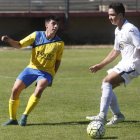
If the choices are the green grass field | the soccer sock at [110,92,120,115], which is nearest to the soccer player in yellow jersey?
the green grass field

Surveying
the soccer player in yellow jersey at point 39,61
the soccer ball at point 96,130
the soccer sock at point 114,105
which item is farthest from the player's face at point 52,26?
the soccer ball at point 96,130

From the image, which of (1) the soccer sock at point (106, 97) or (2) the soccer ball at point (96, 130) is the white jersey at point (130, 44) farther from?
(2) the soccer ball at point (96, 130)

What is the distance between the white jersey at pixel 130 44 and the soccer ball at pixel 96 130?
1151 mm

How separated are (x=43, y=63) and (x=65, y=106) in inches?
77.1

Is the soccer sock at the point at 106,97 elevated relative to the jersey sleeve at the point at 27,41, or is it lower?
lower

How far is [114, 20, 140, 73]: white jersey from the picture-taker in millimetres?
9414

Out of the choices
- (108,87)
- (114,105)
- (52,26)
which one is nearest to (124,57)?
(108,87)

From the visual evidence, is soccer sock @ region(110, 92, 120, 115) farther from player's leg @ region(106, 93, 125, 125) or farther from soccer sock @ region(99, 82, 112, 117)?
soccer sock @ region(99, 82, 112, 117)

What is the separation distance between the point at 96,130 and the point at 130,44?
5.13 feet

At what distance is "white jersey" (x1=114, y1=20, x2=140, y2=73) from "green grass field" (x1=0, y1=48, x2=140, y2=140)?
103 centimetres

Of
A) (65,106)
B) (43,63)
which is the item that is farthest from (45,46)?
(65,106)

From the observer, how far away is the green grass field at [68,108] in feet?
30.2

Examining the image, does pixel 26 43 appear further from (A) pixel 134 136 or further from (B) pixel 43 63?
(A) pixel 134 136

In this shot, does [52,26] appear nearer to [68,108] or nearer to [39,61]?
[39,61]
